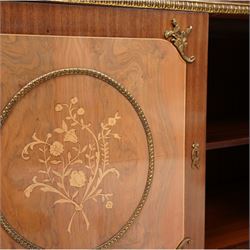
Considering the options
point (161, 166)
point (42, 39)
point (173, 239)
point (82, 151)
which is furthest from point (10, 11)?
point (173, 239)

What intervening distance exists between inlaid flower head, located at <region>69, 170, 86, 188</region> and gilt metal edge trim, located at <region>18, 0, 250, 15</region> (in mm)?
233

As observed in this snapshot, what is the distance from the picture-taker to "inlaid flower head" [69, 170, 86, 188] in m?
0.51

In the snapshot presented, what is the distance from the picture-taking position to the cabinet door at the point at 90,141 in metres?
0.48

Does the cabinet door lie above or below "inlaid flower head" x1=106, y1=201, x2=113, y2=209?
above

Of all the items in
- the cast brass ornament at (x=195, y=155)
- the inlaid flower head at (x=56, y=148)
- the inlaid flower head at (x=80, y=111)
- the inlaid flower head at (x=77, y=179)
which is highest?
the inlaid flower head at (x=80, y=111)

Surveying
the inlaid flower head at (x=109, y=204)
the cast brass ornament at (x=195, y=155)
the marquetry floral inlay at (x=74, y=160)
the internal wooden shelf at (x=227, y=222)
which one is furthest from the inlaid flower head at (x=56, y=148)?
the internal wooden shelf at (x=227, y=222)

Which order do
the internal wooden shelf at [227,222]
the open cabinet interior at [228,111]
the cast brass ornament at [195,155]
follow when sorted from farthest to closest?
1. the open cabinet interior at [228,111]
2. the internal wooden shelf at [227,222]
3. the cast brass ornament at [195,155]

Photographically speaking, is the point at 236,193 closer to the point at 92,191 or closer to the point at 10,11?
the point at 92,191

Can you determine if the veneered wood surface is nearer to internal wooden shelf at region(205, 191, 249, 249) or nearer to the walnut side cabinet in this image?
the walnut side cabinet

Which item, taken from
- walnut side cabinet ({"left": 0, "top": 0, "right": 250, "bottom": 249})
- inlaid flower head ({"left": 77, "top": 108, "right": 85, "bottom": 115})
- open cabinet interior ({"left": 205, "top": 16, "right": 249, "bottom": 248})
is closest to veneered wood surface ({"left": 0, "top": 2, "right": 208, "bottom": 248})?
walnut side cabinet ({"left": 0, "top": 0, "right": 250, "bottom": 249})

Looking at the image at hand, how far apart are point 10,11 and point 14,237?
30cm

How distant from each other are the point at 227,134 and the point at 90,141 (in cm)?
31

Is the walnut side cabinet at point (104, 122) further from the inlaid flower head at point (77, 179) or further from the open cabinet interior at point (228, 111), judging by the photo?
the open cabinet interior at point (228, 111)

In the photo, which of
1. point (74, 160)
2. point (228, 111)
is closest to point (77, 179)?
point (74, 160)
